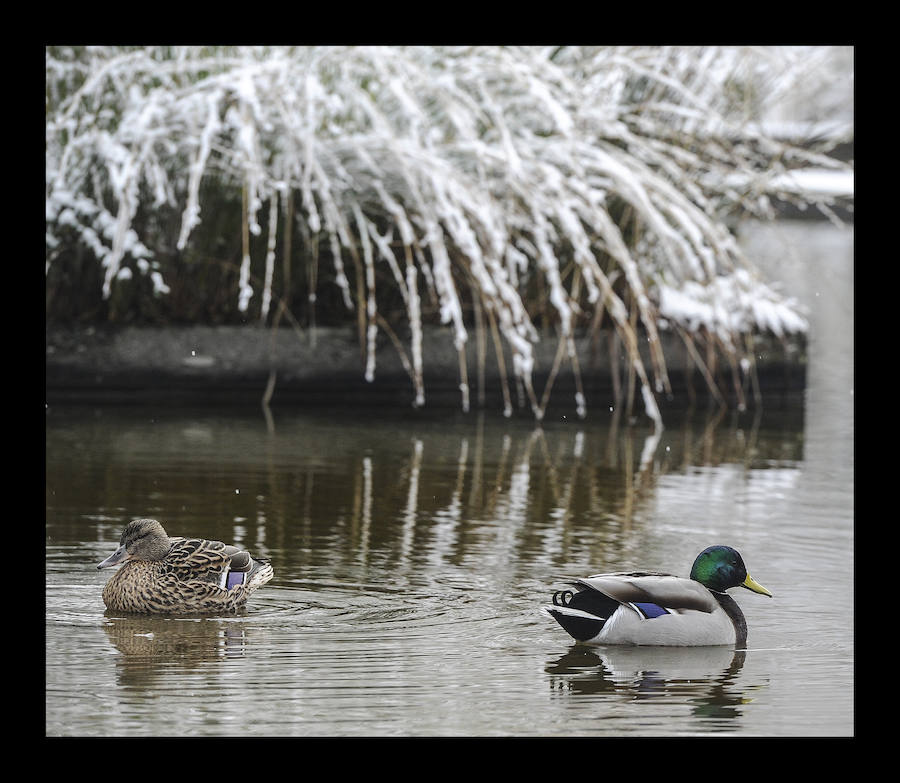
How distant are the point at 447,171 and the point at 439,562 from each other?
340 centimetres

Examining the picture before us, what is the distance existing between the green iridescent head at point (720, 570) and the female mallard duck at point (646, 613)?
11cm

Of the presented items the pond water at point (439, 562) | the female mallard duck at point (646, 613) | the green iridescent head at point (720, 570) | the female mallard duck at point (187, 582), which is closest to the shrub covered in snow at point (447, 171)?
the pond water at point (439, 562)

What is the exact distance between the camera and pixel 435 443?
28.1 feet

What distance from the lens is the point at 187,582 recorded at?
515cm

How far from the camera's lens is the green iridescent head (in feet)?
16.6

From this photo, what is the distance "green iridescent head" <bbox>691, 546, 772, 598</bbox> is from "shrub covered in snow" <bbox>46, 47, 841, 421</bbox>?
3520 millimetres

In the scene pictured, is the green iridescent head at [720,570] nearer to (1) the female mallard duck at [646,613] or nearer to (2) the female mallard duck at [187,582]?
(1) the female mallard duck at [646,613]

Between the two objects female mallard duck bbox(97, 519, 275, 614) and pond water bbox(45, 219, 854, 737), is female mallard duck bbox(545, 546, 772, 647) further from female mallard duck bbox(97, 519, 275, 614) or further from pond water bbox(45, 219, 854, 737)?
female mallard duck bbox(97, 519, 275, 614)

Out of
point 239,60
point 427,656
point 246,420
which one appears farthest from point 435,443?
point 427,656

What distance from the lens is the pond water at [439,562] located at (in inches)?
163

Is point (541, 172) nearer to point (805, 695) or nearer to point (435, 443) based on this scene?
point (435, 443)

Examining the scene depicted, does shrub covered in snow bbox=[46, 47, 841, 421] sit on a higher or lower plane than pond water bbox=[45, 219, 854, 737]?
higher

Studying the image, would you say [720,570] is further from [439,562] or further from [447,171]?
[447,171]

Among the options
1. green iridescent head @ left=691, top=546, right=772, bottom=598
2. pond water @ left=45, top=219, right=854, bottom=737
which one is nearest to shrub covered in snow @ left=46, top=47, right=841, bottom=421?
pond water @ left=45, top=219, right=854, bottom=737
